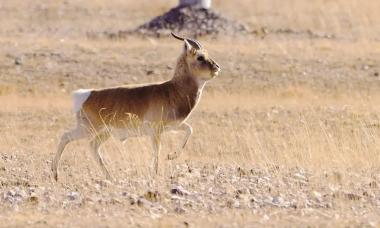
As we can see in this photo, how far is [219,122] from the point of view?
19.7 metres

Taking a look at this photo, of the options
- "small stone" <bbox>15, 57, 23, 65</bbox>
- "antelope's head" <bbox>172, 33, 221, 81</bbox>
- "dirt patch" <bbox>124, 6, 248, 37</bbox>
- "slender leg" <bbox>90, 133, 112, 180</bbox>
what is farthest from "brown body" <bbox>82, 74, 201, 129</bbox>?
"dirt patch" <bbox>124, 6, 248, 37</bbox>

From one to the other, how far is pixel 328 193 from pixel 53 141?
7103 mm

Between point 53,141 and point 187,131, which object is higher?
point 187,131

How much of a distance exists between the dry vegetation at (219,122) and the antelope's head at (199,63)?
101 centimetres

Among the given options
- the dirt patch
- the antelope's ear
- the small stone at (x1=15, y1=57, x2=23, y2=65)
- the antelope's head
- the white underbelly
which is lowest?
the small stone at (x1=15, y1=57, x2=23, y2=65)

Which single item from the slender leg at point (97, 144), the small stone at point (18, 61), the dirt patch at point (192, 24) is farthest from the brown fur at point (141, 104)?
the dirt patch at point (192, 24)

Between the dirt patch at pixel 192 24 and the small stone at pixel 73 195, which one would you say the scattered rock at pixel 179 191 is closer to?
the small stone at pixel 73 195

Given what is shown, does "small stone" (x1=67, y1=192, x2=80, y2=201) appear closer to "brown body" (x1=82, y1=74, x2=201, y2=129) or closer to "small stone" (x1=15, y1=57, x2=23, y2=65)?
"brown body" (x1=82, y1=74, x2=201, y2=129)

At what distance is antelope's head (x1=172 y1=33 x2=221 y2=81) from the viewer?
14289mm

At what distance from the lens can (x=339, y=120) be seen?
19.5 meters

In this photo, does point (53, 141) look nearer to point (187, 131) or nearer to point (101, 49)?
point (187, 131)

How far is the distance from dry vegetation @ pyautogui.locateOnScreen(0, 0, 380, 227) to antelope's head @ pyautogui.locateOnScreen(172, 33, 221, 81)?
1.01 m

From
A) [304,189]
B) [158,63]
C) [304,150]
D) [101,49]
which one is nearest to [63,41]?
[101,49]

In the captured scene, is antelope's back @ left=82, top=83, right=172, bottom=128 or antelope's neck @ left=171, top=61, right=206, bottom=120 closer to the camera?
antelope's back @ left=82, top=83, right=172, bottom=128
